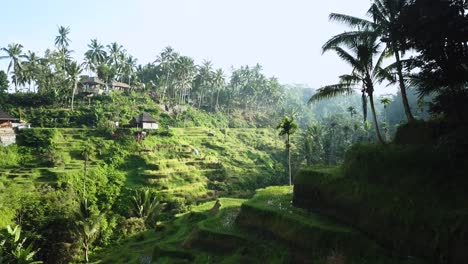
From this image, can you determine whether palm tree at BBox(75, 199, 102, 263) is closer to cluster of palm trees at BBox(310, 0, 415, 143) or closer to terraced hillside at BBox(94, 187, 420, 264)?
terraced hillside at BBox(94, 187, 420, 264)

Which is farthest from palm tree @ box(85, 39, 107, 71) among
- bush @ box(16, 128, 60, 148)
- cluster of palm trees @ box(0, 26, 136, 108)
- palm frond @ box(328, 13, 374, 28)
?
palm frond @ box(328, 13, 374, 28)

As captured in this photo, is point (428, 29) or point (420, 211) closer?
point (428, 29)

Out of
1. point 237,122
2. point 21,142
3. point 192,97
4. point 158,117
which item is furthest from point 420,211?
point 192,97

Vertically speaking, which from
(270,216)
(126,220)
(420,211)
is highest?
(420,211)

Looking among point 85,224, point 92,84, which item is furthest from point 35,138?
point 92,84

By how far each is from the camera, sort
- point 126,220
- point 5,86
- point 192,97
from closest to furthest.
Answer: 1. point 126,220
2. point 5,86
3. point 192,97

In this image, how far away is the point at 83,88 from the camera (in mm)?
84062

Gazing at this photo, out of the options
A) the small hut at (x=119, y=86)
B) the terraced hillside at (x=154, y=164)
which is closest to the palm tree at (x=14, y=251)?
the terraced hillside at (x=154, y=164)

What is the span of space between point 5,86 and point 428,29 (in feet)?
286

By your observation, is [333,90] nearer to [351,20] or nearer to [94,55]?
[351,20]

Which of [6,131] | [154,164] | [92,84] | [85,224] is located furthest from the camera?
[92,84]

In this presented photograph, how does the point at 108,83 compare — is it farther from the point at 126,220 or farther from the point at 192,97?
the point at 126,220

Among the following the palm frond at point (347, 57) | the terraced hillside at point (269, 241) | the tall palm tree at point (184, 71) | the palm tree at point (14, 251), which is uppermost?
the tall palm tree at point (184, 71)

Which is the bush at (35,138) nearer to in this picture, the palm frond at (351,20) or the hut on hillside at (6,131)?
the hut on hillside at (6,131)
